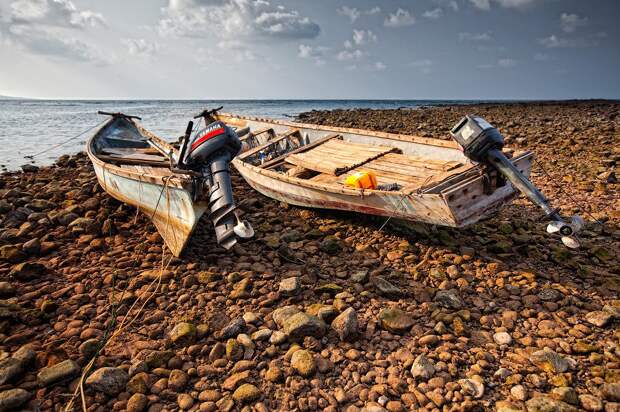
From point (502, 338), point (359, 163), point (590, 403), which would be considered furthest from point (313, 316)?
point (359, 163)

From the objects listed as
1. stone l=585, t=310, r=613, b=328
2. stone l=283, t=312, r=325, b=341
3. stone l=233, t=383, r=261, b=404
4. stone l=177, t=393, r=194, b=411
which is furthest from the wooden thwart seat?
stone l=177, t=393, r=194, b=411

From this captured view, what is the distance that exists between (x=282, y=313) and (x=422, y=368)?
1.76m

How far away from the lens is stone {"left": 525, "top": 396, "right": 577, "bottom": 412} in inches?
114

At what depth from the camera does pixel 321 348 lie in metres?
3.86

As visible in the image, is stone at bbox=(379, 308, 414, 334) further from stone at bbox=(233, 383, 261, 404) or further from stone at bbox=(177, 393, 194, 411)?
stone at bbox=(177, 393, 194, 411)

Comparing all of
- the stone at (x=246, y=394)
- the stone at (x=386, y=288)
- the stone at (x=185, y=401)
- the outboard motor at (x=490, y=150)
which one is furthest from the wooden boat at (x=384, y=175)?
the stone at (x=185, y=401)

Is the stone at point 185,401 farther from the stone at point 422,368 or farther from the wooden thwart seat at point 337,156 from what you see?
the wooden thwart seat at point 337,156

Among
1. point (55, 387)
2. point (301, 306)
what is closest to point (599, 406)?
point (301, 306)

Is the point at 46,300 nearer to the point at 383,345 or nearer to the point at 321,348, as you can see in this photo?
the point at 321,348

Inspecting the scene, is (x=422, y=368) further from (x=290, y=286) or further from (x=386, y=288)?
(x=290, y=286)

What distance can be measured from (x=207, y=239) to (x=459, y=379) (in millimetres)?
4631

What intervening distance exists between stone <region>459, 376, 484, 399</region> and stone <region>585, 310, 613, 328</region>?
1816 millimetres

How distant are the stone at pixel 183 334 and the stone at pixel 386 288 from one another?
2.48m

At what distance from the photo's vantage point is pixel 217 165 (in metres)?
5.64
